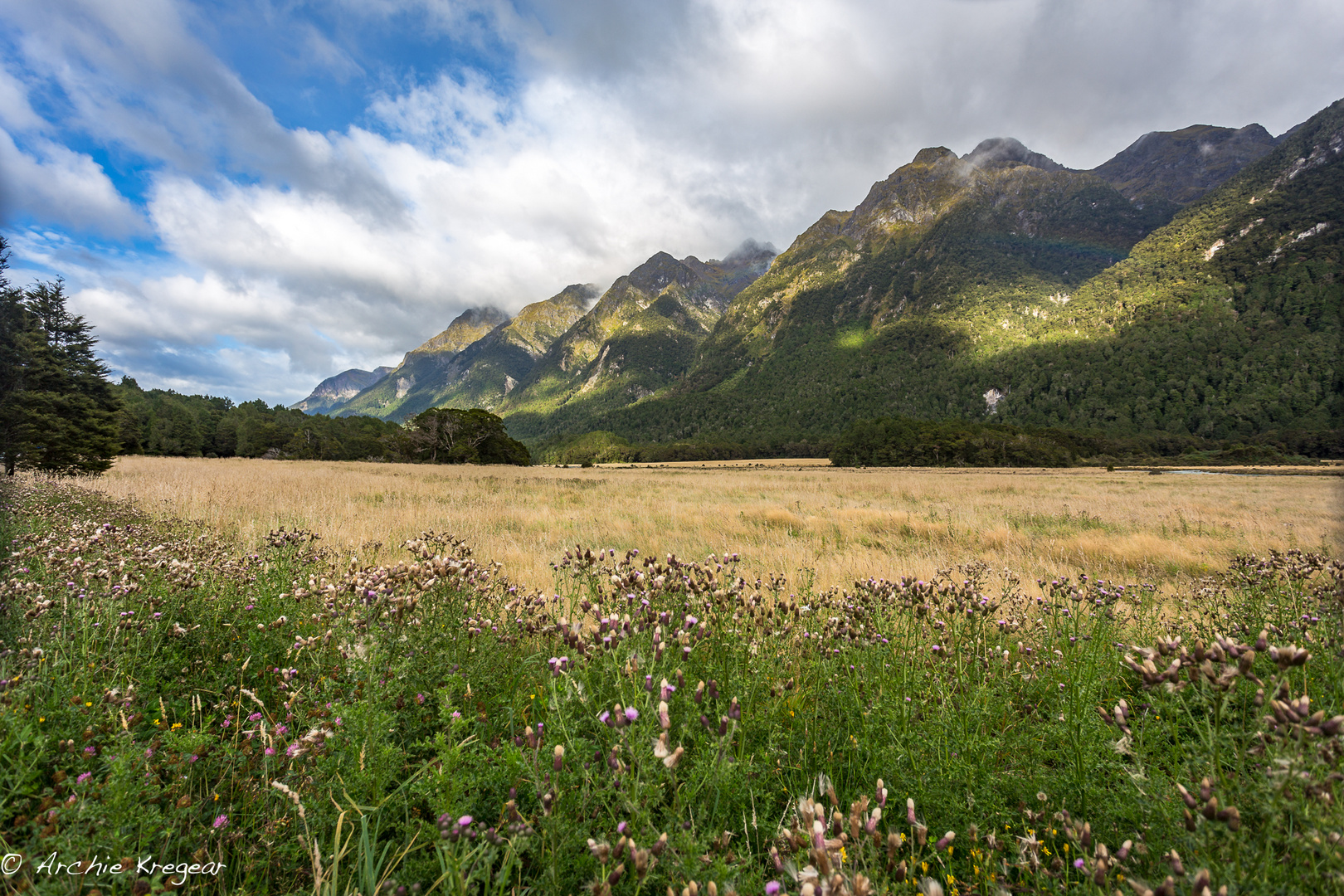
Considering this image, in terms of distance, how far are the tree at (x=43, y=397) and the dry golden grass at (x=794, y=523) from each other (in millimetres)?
1752

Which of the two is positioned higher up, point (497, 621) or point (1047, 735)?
point (497, 621)

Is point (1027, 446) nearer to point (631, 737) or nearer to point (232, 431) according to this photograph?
point (631, 737)

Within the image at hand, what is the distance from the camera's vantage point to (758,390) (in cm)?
16538

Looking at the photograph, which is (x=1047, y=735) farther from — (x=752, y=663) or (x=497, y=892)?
(x=497, y=892)

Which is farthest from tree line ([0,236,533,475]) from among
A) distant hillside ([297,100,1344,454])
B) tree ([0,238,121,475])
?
distant hillside ([297,100,1344,454])

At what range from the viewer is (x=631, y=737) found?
1827 millimetres

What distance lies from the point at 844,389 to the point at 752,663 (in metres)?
154

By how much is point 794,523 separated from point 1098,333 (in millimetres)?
159012

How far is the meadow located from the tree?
17.3 m

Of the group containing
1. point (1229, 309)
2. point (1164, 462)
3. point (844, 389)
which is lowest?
point (1164, 462)

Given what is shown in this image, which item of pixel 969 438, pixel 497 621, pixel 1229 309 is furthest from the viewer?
pixel 1229 309

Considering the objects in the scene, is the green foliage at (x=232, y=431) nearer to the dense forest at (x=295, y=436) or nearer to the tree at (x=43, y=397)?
the dense forest at (x=295, y=436)

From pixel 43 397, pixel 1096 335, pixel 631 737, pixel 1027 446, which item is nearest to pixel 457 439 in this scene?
pixel 43 397

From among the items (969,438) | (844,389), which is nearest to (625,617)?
(969,438)
